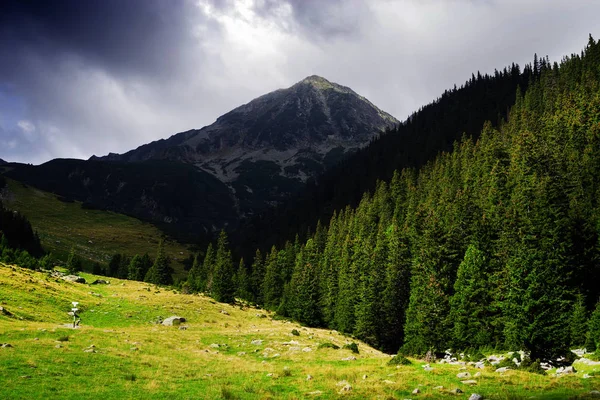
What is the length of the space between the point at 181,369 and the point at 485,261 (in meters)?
41.4

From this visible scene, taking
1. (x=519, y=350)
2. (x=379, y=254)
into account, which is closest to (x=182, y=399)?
(x=519, y=350)

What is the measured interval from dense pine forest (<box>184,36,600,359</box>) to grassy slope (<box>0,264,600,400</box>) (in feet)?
52.2

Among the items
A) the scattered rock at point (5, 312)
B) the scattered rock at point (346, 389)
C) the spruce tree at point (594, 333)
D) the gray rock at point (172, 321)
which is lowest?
the gray rock at point (172, 321)

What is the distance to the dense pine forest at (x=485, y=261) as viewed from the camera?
41094 millimetres

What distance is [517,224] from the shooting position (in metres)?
49.5

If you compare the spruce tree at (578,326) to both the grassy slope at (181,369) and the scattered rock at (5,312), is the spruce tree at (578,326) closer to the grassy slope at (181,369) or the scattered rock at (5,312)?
the grassy slope at (181,369)

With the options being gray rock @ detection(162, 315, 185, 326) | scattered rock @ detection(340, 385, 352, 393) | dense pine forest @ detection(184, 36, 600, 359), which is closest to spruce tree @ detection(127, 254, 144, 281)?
dense pine forest @ detection(184, 36, 600, 359)

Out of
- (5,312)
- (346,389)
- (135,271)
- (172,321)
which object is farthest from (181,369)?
(135,271)

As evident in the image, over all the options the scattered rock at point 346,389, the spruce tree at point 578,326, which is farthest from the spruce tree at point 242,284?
the scattered rock at point 346,389

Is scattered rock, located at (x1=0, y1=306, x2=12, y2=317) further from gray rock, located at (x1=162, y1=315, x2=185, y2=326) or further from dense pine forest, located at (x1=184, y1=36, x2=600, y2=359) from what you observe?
dense pine forest, located at (x1=184, y1=36, x2=600, y2=359)

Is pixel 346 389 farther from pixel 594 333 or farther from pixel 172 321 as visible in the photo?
pixel 172 321

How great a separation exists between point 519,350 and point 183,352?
3457cm

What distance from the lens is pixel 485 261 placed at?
167 ft

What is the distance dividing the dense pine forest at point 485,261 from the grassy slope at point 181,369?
15900 mm
